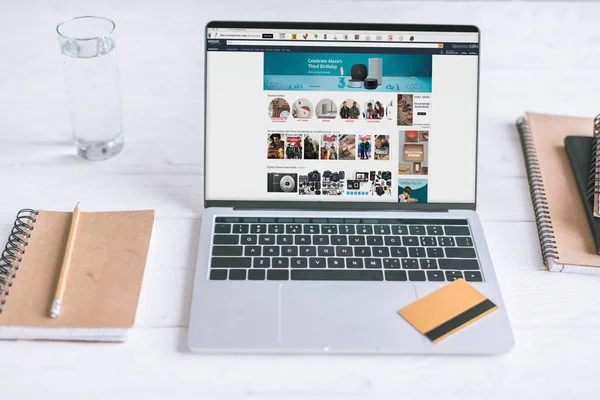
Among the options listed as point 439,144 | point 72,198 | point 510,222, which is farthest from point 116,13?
point 510,222

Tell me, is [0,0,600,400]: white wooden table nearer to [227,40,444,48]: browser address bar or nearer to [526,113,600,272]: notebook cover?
[526,113,600,272]: notebook cover

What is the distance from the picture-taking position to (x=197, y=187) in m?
1.26

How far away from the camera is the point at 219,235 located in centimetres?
110

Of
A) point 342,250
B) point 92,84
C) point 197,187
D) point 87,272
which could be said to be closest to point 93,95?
point 92,84

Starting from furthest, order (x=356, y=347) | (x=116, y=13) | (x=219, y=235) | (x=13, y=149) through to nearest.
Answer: (x=116, y=13), (x=13, y=149), (x=219, y=235), (x=356, y=347)

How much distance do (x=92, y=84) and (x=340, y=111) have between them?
43 centimetres

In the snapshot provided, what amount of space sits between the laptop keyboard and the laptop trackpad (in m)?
0.02

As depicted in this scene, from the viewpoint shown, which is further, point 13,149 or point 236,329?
point 13,149

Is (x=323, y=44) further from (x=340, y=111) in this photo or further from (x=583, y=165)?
(x=583, y=165)

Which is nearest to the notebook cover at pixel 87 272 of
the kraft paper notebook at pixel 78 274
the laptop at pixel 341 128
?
the kraft paper notebook at pixel 78 274

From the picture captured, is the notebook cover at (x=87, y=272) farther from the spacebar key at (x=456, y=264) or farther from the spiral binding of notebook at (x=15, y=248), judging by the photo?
the spacebar key at (x=456, y=264)

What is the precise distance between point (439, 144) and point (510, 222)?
0.57ft

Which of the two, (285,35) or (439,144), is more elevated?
(285,35)

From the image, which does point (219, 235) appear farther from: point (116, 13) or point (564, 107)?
point (116, 13)
